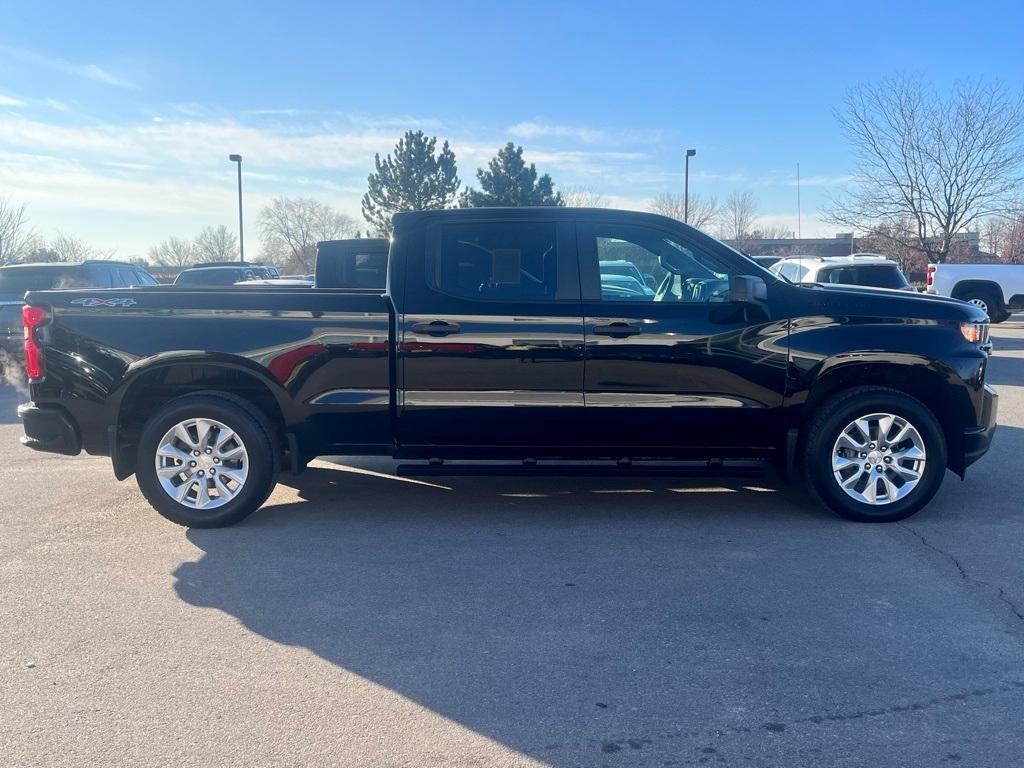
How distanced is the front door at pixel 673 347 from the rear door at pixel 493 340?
153mm

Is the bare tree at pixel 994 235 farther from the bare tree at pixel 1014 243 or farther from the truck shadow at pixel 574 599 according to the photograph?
the truck shadow at pixel 574 599

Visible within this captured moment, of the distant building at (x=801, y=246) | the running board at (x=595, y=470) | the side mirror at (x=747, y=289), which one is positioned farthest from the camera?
the distant building at (x=801, y=246)

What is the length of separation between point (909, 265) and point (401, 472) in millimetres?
27957

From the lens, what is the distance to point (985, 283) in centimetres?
2041

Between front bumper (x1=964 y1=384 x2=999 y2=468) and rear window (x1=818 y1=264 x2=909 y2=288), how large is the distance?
9.03 m

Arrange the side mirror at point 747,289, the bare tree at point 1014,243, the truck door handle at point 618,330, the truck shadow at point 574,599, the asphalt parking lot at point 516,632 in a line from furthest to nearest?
the bare tree at point 1014,243, the truck door handle at point 618,330, the side mirror at point 747,289, the truck shadow at point 574,599, the asphalt parking lot at point 516,632

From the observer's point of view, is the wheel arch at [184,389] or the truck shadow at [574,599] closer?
the truck shadow at [574,599]

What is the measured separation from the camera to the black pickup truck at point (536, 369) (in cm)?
573

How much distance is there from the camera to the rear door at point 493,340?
571cm

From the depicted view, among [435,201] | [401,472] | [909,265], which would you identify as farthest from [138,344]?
[435,201]

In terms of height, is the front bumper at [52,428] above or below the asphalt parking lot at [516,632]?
above

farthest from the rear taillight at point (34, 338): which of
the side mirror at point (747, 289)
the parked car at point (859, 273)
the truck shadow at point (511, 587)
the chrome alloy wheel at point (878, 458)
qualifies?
the parked car at point (859, 273)

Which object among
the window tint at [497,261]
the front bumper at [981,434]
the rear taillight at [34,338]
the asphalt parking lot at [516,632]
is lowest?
the asphalt parking lot at [516,632]

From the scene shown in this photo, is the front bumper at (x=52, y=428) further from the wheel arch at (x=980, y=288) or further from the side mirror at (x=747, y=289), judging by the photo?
the wheel arch at (x=980, y=288)
